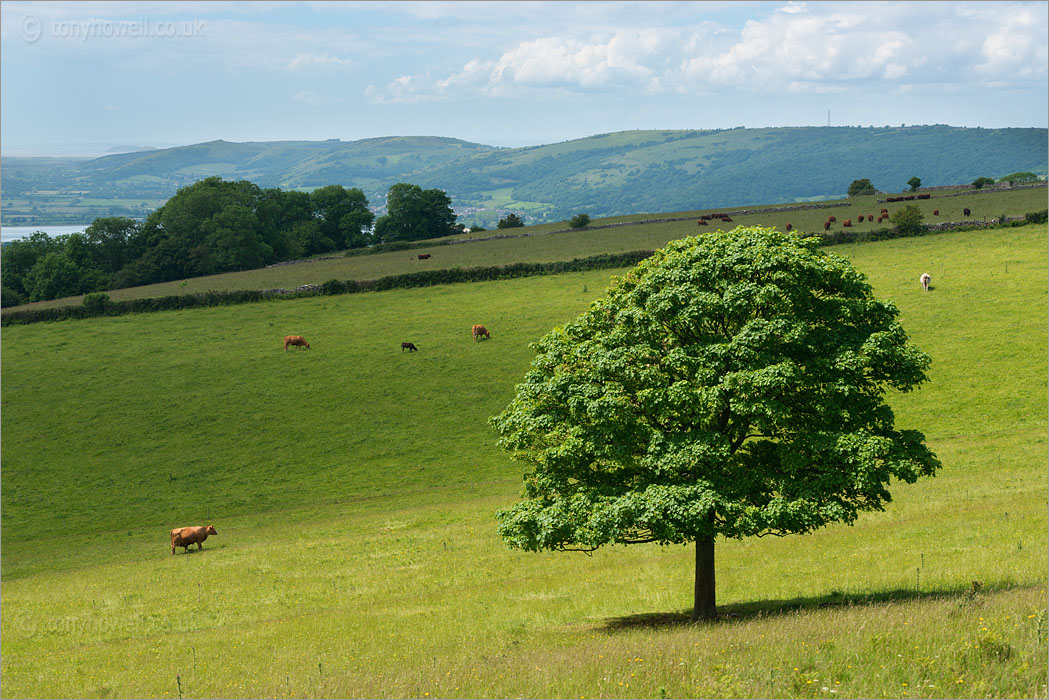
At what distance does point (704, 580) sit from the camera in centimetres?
2303

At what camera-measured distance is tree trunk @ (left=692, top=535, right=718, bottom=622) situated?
75.1 feet

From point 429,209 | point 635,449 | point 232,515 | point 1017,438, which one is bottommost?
point 232,515

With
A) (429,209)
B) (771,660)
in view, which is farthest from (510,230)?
(771,660)

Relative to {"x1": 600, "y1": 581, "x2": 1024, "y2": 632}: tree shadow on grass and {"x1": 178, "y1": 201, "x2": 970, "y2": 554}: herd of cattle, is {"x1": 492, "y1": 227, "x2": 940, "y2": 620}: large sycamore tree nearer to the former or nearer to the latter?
{"x1": 600, "y1": 581, "x2": 1024, "y2": 632}: tree shadow on grass

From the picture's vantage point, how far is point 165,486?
50.2 meters

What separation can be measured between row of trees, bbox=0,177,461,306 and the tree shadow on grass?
115 m

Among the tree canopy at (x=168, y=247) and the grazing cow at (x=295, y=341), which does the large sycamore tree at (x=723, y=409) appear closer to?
the grazing cow at (x=295, y=341)

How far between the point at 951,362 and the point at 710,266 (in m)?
41.0

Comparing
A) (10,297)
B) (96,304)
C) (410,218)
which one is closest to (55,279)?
(10,297)

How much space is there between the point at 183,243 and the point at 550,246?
56.5 metres

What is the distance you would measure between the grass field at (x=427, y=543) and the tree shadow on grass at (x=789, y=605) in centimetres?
20

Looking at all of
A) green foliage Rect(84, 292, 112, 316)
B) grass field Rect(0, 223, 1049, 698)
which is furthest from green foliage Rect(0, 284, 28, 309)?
grass field Rect(0, 223, 1049, 698)

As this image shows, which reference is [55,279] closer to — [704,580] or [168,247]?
[168,247]

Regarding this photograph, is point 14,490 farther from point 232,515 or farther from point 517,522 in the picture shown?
point 517,522
